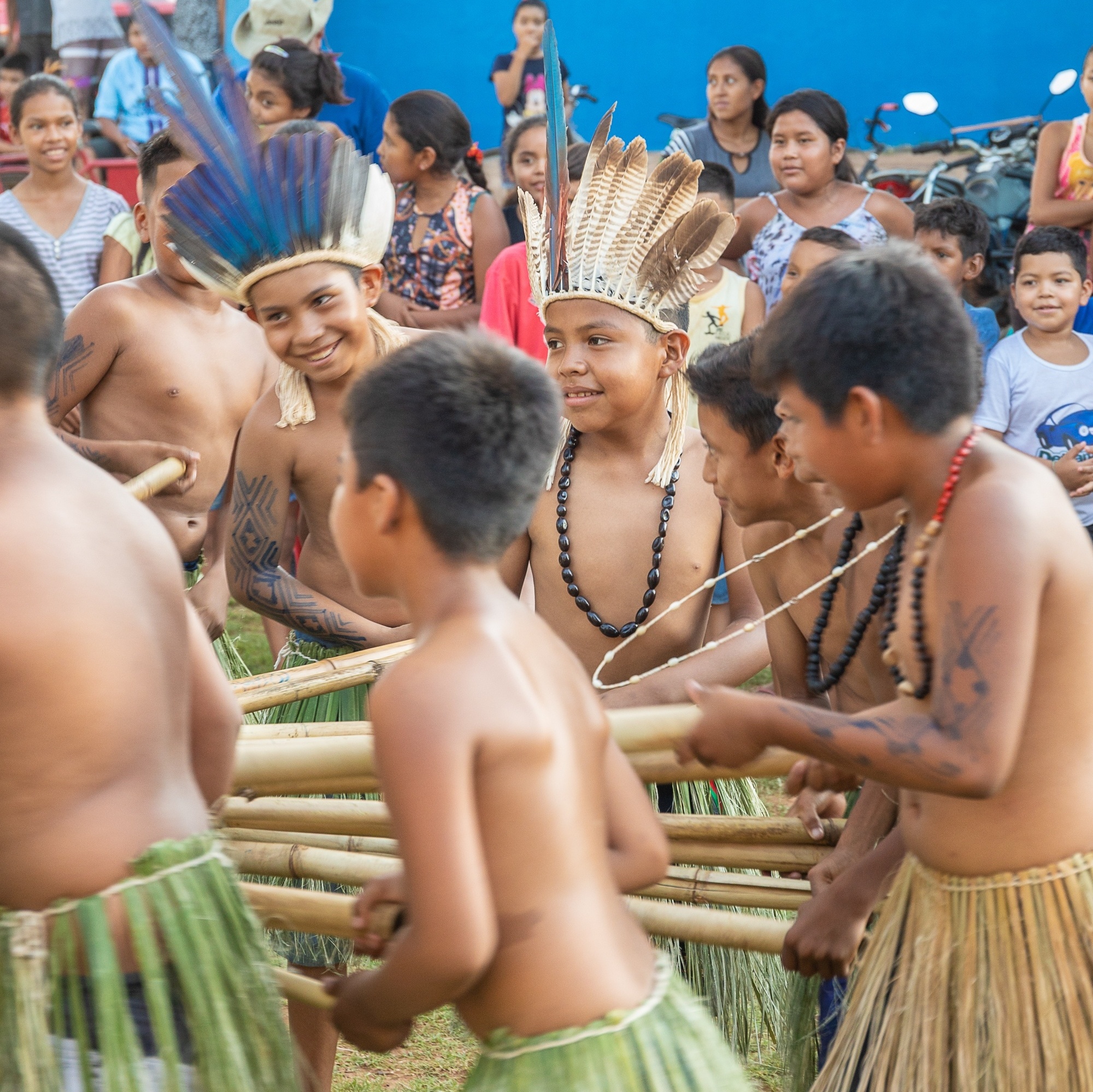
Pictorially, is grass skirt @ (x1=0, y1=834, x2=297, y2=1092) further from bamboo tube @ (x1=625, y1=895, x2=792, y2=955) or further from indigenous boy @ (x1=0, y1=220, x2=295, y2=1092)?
bamboo tube @ (x1=625, y1=895, x2=792, y2=955)

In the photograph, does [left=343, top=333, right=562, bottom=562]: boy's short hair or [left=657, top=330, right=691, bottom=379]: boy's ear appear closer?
[left=343, top=333, right=562, bottom=562]: boy's short hair

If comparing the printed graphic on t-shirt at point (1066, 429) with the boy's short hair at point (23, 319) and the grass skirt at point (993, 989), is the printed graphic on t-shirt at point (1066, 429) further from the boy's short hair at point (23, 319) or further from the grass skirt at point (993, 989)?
the boy's short hair at point (23, 319)

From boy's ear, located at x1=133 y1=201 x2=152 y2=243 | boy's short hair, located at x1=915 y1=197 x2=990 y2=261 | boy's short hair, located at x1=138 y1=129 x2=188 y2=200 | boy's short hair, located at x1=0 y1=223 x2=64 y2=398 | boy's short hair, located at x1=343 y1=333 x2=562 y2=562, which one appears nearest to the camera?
boy's short hair, located at x1=343 y1=333 x2=562 y2=562

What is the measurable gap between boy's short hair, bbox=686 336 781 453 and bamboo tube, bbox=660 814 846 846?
775 mm

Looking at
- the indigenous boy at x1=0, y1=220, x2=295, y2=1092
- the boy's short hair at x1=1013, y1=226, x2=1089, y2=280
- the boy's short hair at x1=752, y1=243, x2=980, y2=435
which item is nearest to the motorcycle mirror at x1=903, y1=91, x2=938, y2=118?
the boy's short hair at x1=1013, y1=226, x2=1089, y2=280

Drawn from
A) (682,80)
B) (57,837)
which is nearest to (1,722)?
(57,837)

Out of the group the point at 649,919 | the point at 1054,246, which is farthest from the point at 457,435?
the point at 1054,246

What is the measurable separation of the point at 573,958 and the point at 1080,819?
883mm

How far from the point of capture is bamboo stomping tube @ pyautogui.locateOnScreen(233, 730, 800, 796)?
2316mm

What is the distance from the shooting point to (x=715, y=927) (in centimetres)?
252

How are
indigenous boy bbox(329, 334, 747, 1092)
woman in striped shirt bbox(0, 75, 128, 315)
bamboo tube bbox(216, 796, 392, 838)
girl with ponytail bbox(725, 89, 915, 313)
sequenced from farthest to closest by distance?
woman in striped shirt bbox(0, 75, 128, 315) < girl with ponytail bbox(725, 89, 915, 313) < bamboo tube bbox(216, 796, 392, 838) < indigenous boy bbox(329, 334, 747, 1092)

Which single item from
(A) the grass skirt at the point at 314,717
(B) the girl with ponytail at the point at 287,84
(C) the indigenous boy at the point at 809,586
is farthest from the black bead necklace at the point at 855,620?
(B) the girl with ponytail at the point at 287,84

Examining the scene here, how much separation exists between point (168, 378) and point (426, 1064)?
2.27 metres

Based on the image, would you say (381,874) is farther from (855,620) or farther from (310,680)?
(855,620)
